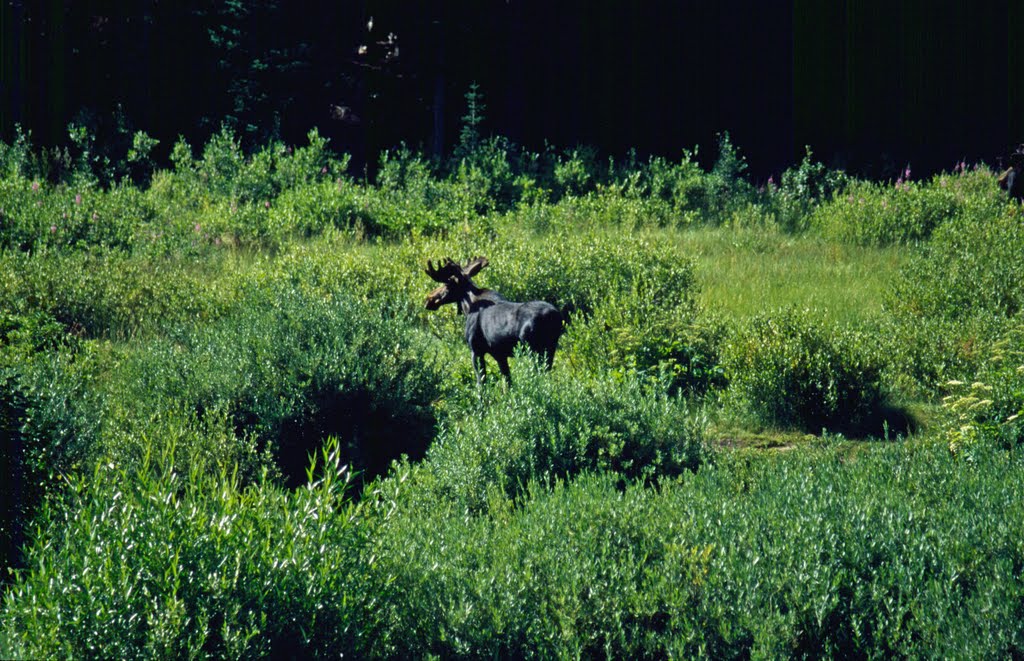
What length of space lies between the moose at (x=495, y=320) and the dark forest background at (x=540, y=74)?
1380cm

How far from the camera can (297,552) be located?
210 inches

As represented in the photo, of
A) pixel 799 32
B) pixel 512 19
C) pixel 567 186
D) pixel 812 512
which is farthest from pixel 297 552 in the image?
pixel 799 32

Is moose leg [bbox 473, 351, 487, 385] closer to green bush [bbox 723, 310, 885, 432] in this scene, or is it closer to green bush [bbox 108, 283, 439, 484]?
green bush [bbox 108, 283, 439, 484]

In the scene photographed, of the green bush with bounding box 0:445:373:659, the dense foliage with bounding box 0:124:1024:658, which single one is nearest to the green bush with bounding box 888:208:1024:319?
the dense foliage with bounding box 0:124:1024:658

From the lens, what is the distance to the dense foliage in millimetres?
5406

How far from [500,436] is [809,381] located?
10.4 feet

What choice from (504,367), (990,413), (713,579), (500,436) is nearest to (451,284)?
(504,367)

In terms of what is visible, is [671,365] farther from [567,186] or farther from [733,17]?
[733,17]

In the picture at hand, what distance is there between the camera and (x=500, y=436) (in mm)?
7773

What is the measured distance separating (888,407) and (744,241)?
6.37 meters

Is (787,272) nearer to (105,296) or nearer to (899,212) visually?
(899,212)

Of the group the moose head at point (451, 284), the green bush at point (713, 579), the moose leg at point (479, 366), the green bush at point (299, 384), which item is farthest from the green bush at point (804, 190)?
the green bush at point (713, 579)

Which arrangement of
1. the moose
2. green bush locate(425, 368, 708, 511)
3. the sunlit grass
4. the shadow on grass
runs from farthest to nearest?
the sunlit grass
the shadow on grass
the moose
green bush locate(425, 368, 708, 511)

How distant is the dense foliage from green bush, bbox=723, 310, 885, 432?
3cm
